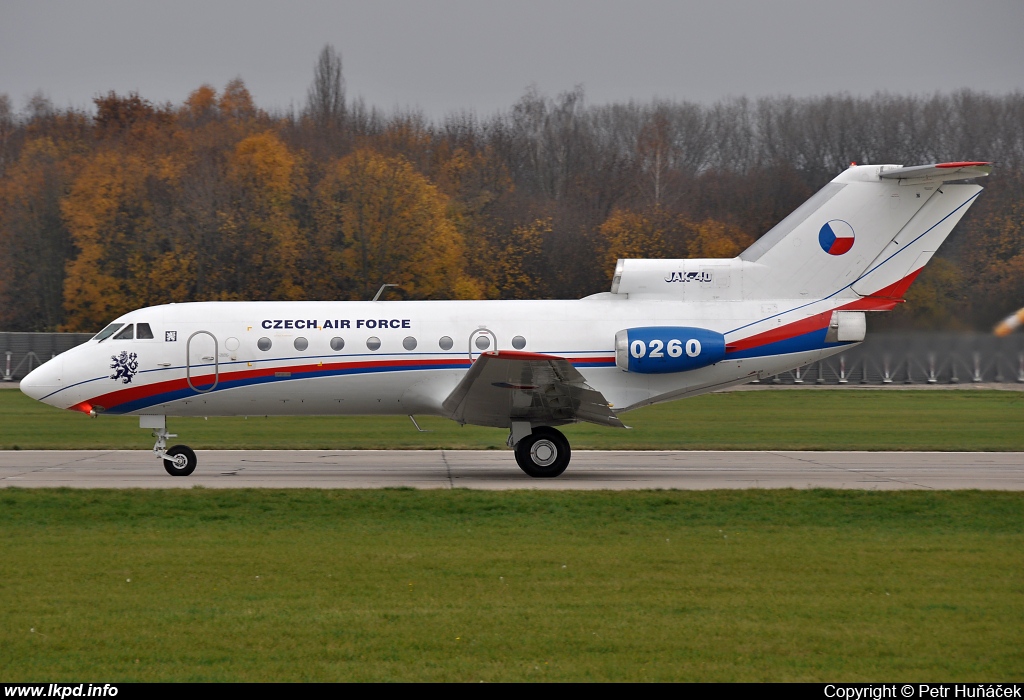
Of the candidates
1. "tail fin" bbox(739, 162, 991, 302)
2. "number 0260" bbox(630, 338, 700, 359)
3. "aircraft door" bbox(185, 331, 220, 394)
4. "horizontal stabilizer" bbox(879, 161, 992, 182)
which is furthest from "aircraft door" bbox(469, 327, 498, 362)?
"horizontal stabilizer" bbox(879, 161, 992, 182)

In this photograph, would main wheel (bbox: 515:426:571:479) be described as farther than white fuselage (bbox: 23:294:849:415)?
No

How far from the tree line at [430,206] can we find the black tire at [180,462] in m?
20.9

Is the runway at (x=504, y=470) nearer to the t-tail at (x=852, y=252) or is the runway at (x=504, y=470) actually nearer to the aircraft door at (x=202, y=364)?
the aircraft door at (x=202, y=364)

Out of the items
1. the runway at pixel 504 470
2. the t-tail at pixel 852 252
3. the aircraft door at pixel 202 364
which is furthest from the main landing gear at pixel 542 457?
the aircraft door at pixel 202 364

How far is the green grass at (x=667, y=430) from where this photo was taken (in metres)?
24.9

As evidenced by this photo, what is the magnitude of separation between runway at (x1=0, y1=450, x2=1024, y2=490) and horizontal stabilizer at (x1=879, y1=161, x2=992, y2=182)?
209 inches

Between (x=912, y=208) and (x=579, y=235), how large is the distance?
32183mm

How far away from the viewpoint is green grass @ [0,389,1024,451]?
24906mm

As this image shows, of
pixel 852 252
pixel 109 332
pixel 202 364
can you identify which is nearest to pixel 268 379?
pixel 202 364

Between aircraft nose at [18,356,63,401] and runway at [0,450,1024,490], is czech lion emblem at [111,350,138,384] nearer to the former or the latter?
aircraft nose at [18,356,63,401]

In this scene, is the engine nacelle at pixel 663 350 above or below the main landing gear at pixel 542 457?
above

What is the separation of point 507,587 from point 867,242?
39.4ft

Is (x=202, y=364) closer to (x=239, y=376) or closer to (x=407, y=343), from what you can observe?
(x=239, y=376)

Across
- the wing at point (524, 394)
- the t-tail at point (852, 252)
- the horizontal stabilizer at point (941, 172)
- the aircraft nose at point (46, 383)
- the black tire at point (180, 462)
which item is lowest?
the black tire at point (180, 462)
